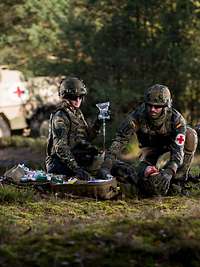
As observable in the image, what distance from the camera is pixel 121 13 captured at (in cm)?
1964

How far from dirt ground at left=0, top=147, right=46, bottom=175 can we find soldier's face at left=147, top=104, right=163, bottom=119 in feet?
26.0

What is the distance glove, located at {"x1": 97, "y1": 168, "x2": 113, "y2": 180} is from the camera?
7735 millimetres

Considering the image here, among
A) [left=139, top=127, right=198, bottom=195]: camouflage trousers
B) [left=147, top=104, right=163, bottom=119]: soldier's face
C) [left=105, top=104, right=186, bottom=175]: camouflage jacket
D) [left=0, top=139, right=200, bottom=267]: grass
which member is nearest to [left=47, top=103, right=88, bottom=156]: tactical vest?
[left=105, top=104, right=186, bottom=175]: camouflage jacket

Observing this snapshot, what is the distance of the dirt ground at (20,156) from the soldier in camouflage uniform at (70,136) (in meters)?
7.07

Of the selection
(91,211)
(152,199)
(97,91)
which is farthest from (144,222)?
(97,91)

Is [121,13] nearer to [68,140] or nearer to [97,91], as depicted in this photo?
[97,91]

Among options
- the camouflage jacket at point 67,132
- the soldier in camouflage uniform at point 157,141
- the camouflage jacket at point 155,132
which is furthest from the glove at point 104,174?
the camouflage jacket at point 67,132

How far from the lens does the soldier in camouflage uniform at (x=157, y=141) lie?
767 centimetres

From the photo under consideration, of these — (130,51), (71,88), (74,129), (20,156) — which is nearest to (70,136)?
(74,129)

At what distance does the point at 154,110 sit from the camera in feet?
25.8

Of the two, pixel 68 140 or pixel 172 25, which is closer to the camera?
pixel 68 140

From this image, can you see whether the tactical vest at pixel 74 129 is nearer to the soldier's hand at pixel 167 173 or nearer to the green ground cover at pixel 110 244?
the soldier's hand at pixel 167 173

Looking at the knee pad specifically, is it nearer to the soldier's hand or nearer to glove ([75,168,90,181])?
the soldier's hand

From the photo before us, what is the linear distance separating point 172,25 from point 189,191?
12.0m
